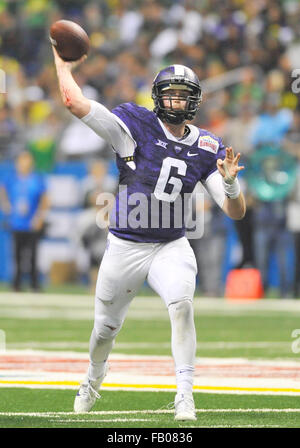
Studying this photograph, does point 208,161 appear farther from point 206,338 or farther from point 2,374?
point 206,338

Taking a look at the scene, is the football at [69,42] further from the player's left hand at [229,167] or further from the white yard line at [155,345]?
the white yard line at [155,345]

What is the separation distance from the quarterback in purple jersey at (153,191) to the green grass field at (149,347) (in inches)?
15.6

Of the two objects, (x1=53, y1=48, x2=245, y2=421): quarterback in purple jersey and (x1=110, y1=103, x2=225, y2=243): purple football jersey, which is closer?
(x1=53, y1=48, x2=245, y2=421): quarterback in purple jersey

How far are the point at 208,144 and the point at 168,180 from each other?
35cm

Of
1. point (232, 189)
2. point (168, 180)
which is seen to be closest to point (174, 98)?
point (168, 180)

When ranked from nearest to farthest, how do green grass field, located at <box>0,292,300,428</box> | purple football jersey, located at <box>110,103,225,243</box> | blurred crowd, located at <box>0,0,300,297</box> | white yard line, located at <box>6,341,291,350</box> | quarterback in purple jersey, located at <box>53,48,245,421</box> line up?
green grass field, located at <box>0,292,300,428</box> → quarterback in purple jersey, located at <box>53,48,245,421</box> → purple football jersey, located at <box>110,103,225,243</box> → white yard line, located at <box>6,341,291,350</box> → blurred crowd, located at <box>0,0,300,297</box>

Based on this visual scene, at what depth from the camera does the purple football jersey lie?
6.50 m

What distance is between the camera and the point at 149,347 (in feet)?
33.4

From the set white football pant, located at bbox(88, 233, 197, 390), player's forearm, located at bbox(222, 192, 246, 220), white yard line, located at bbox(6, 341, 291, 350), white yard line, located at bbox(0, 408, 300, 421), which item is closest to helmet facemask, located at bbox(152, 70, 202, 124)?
player's forearm, located at bbox(222, 192, 246, 220)

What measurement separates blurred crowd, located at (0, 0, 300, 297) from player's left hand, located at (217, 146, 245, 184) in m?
8.90

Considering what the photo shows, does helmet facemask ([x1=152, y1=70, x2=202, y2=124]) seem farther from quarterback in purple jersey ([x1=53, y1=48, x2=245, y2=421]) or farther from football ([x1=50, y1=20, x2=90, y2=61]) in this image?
football ([x1=50, y1=20, x2=90, y2=61])

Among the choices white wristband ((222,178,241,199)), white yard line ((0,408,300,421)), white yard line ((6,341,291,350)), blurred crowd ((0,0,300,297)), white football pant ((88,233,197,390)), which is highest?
blurred crowd ((0,0,300,297))

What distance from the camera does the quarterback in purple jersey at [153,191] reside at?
6379mm

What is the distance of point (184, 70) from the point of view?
659 centimetres
